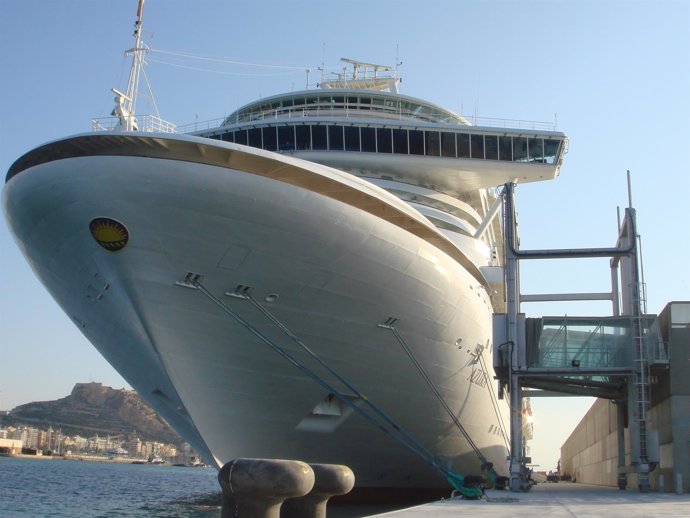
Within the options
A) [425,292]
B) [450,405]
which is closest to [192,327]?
[425,292]

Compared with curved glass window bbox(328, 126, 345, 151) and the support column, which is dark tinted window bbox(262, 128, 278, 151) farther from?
the support column

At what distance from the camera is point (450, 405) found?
719 inches

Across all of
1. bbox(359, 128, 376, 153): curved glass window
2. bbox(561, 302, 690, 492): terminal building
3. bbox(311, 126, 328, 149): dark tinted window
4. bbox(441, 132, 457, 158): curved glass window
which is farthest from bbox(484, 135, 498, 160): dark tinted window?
bbox(561, 302, 690, 492): terminal building

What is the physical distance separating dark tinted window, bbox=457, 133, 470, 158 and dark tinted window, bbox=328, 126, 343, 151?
3445mm

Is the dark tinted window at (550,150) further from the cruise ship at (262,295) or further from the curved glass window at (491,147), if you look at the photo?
the cruise ship at (262,295)

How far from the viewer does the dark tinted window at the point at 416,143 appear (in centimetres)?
2280

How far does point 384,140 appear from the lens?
22.7m

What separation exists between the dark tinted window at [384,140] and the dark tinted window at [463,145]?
207 centimetres

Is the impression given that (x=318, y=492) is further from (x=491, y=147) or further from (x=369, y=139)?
(x=491, y=147)

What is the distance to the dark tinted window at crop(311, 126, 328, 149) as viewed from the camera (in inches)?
902

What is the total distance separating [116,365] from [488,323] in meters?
9.20

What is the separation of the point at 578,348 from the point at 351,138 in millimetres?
8676

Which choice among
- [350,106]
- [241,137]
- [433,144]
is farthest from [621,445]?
[241,137]

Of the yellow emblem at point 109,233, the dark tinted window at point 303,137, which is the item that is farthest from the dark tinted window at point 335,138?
the yellow emblem at point 109,233
